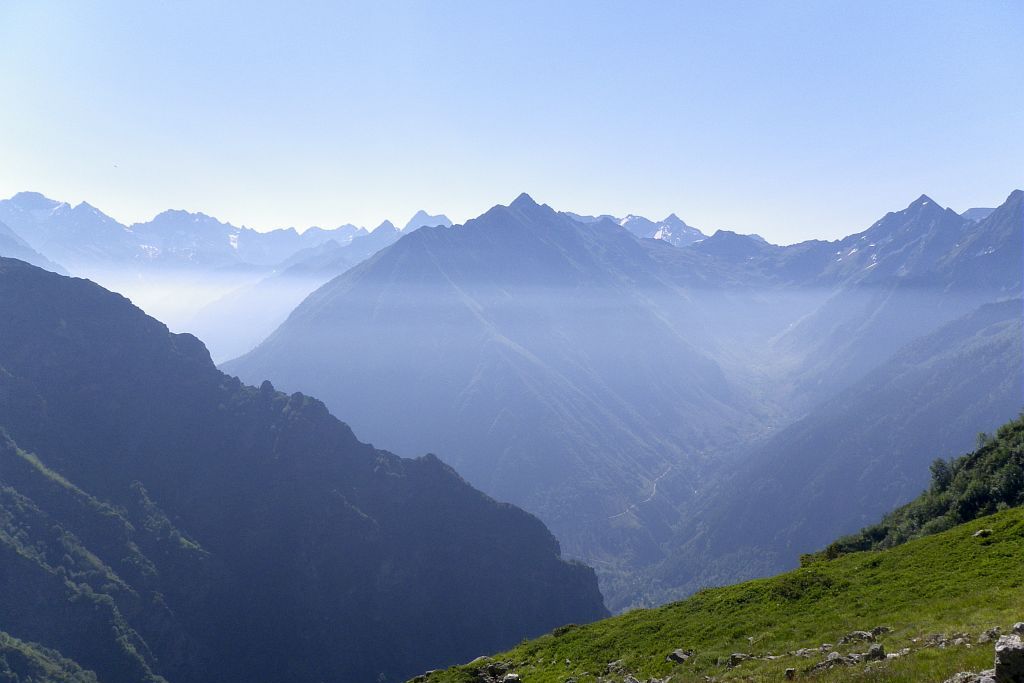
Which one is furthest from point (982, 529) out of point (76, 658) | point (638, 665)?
point (76, 658)

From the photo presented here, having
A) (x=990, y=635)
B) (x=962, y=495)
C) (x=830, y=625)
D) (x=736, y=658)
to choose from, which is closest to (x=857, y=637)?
(x=830, y=625)

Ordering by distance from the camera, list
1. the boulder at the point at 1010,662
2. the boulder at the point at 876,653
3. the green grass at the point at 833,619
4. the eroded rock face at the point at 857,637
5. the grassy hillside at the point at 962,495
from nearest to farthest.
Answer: the boulder at the point at 1010,662, the boulder at the point at 876,653, the green grass at the point at 833,619, the eroded rock face at the point at 857,637, the grassy hillside at the point at 962,495

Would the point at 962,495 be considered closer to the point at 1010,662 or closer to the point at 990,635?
the point at 990,635

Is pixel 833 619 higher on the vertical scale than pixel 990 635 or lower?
lower

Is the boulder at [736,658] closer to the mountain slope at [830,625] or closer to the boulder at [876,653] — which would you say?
the mountain slope at [830,625]

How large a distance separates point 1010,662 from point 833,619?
2067 cm

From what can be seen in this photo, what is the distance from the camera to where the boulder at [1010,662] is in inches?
899

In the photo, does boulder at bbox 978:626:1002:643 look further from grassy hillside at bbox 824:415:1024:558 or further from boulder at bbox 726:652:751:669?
grassy hillside at bbox 824:415:1024:558

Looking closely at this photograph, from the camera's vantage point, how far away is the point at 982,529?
46.4 meters

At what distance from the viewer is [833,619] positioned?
138 ft

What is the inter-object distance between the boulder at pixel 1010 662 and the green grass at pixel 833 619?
474 cm

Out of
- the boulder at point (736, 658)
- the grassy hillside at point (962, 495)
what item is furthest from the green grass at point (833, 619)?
the grassy hillside at point (962, 495)

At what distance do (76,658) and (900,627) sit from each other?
9303 inches

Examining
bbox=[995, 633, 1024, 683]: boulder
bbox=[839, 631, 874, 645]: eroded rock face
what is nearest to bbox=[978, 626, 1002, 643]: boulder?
bbox=[839, 631, 874, 645]: eroded rock face
